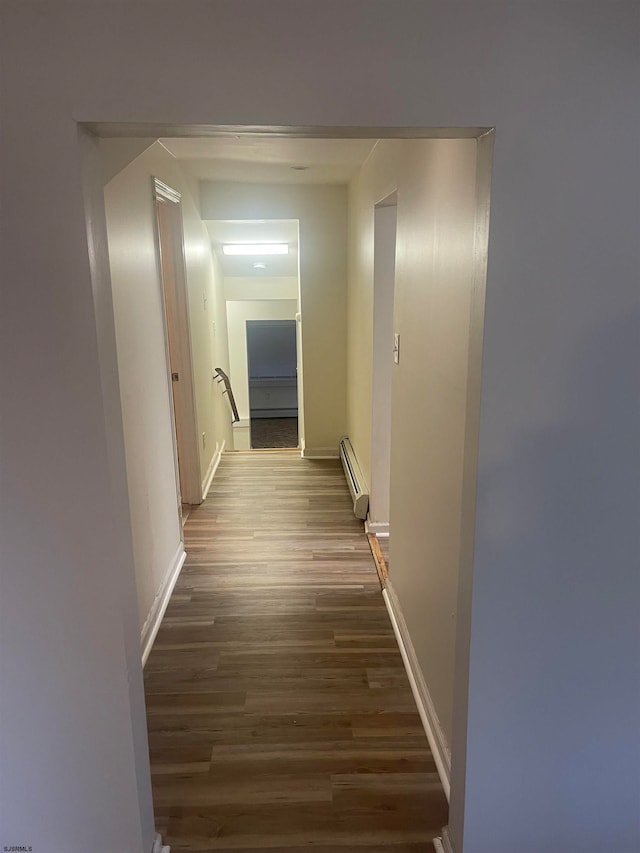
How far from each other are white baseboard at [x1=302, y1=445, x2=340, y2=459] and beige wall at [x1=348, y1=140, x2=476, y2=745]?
2.46 m

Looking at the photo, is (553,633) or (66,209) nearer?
(66,209)

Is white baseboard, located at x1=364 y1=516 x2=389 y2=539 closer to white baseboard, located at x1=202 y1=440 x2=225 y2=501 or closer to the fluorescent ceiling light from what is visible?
white baseboard, located at x1=202 y1=440 x2=225 y2=501

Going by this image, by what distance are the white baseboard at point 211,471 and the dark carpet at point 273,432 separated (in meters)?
4.81

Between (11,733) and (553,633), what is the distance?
1.36 meters

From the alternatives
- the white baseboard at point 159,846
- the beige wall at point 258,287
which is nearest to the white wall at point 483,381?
the white baseboard at point 159,846

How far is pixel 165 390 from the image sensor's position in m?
3.11

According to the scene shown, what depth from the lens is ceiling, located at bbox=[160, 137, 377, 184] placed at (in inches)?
127

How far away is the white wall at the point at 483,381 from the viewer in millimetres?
1079

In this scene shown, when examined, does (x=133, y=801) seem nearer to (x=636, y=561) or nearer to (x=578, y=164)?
(x=636, y=561)

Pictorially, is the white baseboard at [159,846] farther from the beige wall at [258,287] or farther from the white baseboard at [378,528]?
the beige wall at [258,287]

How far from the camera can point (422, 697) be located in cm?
220

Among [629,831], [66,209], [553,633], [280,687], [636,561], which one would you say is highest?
[66,209]

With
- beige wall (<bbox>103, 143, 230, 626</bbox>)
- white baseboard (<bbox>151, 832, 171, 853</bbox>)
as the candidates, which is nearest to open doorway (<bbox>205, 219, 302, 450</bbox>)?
beige wall (<bbox>103, 143, 230, 626</bbox>)

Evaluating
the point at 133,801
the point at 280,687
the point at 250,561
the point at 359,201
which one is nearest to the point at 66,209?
the point at 133,801
